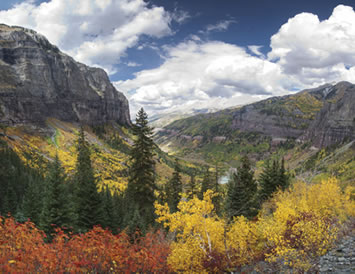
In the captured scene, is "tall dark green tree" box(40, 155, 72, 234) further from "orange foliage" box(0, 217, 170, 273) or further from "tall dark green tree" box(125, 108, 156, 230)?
"orange foliage" box(0, 217, 170, 273)

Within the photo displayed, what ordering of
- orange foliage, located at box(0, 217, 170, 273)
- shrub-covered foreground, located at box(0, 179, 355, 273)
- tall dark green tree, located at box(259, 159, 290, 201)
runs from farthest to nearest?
1. tall dark green tree, located at box(259, 159, 290, 201)
2. shrub-covered foreground, located at box(0, 179, 355, 273)
3. orange foliage, located at box(0, 217, 170, 273)

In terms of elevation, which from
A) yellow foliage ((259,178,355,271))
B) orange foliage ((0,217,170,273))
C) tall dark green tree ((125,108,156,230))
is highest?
tall dark green tree ((125,108,156,230))

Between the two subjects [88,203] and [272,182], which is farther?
[272,182]

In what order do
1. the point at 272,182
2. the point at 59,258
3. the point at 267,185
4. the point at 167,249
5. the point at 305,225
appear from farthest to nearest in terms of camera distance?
the point at 267,185, the point at 272,182, the point at 167,249, the point at 305,225, the point at 59,258

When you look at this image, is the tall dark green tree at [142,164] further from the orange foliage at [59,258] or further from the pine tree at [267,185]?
the pine tree at [267,185]

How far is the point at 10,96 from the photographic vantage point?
16700cm

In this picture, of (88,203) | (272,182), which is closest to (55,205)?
(88,203)

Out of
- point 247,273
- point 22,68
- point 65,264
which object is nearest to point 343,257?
point 247,273

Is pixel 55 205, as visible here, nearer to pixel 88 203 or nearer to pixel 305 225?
pixel 88 203

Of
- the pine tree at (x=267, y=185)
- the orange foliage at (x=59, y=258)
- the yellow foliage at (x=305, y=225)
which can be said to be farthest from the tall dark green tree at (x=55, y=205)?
the pine tree at (x=267, y=185)

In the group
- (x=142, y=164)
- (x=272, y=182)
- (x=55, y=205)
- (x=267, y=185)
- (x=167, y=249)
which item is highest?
(x=142, y=164)

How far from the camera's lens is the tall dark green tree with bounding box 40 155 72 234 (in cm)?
2428

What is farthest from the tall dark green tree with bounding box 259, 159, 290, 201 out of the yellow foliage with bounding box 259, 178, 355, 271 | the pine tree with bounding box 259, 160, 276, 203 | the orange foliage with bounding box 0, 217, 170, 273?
the orange foliage with bounding box 0, 217, 170, 273

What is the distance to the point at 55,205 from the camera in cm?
2506
